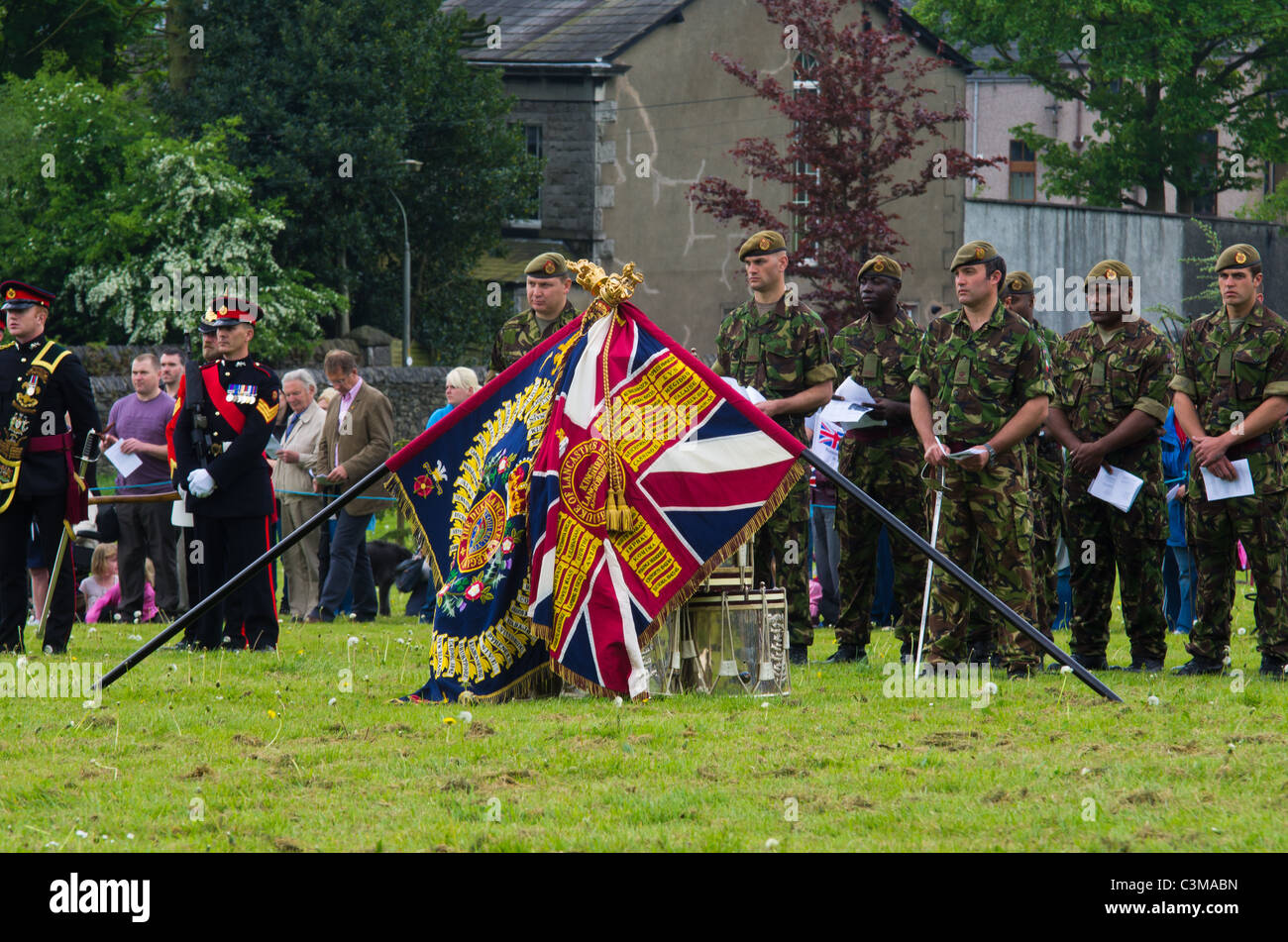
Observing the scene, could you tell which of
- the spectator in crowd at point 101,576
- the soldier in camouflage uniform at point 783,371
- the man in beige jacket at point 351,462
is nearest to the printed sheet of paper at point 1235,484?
the soldier in camouflage uniform at point 783,371

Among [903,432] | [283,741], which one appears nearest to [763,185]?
[903,432]

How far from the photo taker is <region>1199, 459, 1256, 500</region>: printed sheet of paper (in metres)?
9.73

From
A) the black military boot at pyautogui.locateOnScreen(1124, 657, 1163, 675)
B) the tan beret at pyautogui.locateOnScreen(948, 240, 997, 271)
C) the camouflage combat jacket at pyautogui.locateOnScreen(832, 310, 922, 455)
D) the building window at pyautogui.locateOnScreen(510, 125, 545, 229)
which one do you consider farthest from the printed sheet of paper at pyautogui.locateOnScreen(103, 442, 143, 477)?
the building window at pyautogui.locateOnScreen(510, 125, 545, 229)

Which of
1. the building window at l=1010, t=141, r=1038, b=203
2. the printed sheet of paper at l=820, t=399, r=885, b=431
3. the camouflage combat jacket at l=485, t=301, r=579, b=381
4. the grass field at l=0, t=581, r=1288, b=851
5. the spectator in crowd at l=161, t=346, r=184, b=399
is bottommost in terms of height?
the grass field at l=0, t=581, r=1288, b=851

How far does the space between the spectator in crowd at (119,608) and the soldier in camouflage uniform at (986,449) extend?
7.90 metres

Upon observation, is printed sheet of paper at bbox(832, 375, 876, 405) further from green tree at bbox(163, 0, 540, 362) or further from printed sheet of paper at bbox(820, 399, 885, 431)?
green tree at bbox(163, 0, 540, 362)

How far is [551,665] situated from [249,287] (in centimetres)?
2566

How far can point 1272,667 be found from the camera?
388 inches

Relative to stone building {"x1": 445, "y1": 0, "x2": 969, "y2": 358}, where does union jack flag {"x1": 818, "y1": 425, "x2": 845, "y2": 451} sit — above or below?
below

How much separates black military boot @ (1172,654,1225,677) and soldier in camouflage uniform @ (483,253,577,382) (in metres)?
4.26

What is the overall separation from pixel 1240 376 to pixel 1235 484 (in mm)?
624

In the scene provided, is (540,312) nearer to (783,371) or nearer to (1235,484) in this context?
(783,371)

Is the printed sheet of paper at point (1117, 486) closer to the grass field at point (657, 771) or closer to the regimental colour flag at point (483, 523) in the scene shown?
the grass field at point (657, 771)

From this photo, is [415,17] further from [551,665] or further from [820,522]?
[551,665]
